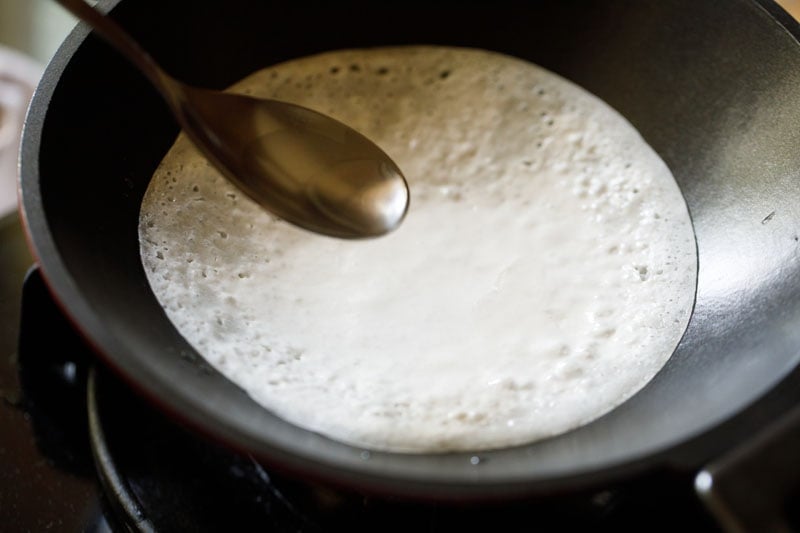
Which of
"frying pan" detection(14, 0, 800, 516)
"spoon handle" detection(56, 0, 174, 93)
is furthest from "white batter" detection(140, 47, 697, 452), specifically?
"spoon handle" detection(56, 0, 174, 93)

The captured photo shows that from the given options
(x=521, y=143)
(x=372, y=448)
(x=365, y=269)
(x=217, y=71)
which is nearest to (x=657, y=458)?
(x=372, y=448)

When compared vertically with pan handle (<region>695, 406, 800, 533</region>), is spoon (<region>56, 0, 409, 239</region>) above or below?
below

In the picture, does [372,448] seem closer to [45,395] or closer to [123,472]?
[123,472]

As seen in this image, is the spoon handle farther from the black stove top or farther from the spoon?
the black stove top

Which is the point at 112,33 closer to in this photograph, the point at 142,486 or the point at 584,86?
the point at 142,486

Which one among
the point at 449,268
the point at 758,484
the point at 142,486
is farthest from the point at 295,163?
the point at 758,484
